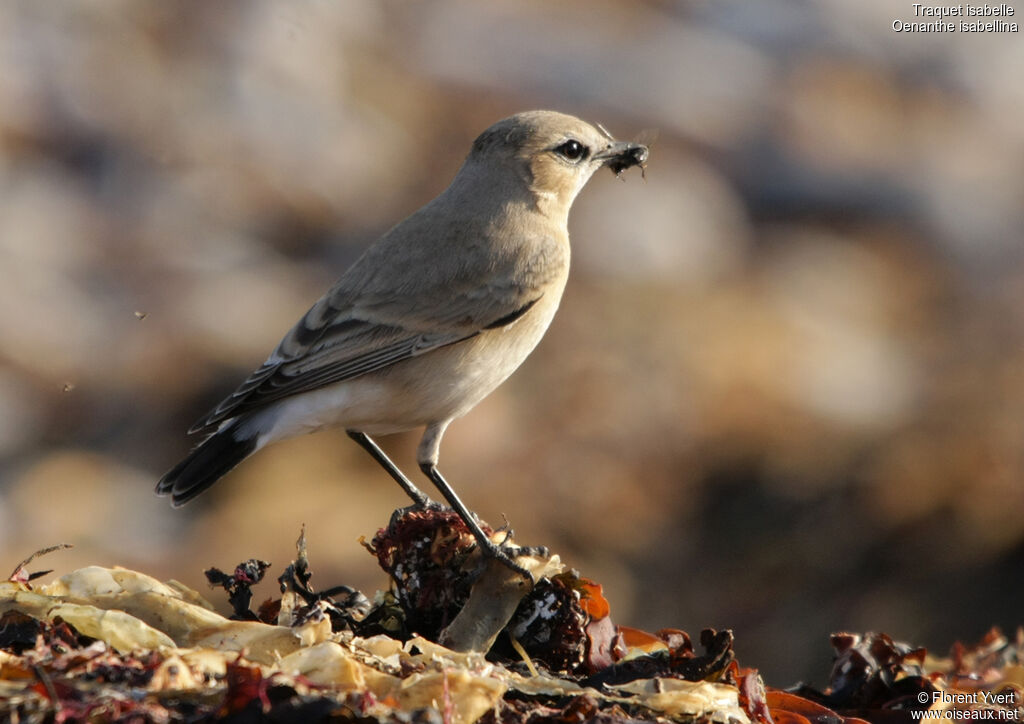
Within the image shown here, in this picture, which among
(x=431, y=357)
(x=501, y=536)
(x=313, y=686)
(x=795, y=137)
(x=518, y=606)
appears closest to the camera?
(x=313, y=686)

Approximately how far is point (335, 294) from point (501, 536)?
169 cm

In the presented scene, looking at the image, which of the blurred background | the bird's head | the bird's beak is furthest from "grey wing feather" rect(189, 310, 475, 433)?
the blurred background

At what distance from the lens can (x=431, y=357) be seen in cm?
504

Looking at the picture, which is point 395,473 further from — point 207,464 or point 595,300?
point 595,300

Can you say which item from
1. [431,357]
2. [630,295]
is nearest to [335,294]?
[431,357]

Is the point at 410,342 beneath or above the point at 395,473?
above

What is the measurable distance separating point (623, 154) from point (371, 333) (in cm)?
164

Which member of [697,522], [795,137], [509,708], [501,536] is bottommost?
[509,708]

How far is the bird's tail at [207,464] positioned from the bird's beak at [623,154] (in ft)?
7.14

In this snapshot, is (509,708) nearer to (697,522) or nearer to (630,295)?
(697,522)

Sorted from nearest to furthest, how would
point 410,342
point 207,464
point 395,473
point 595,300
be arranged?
point 207,464, point 410,342, point 395,473, point 595,300

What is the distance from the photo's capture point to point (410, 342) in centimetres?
501

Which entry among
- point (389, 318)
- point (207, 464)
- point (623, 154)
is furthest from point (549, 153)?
point (207, 464)

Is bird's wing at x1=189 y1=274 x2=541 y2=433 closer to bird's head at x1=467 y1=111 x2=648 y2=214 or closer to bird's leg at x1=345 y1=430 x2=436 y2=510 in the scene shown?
bird's leg at x1=345 y1=430 x2=436 y2=510
